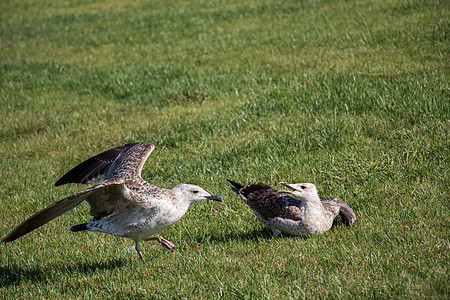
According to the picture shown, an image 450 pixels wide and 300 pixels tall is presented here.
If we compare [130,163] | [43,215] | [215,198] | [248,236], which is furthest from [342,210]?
[43,215]

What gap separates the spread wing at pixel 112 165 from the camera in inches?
264

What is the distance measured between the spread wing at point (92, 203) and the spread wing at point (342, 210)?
244cm

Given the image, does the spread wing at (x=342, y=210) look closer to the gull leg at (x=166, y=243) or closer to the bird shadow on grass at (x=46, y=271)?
the gull leg at (x=166, y=243)

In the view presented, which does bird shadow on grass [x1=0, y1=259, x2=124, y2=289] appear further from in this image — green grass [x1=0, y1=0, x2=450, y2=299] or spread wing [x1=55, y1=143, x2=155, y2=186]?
spread wing [x1=55, y1=143, x2=155, y2=186]

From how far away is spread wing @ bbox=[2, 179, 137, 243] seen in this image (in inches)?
205

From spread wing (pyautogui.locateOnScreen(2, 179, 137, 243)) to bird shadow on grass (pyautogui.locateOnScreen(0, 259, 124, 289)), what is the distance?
24.9 inches

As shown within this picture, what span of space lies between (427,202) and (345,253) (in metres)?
1.50

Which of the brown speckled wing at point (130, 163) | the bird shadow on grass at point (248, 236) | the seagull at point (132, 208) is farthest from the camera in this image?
the brown speckled wing at point (130, 163)

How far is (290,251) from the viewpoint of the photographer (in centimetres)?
539

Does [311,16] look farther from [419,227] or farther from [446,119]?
[419,227]

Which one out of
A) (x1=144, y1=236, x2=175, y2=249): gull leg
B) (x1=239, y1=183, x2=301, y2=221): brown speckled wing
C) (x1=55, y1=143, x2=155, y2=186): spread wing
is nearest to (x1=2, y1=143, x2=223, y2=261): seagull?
(x1=144, y1=236, x2=175, y2=249): gull leg

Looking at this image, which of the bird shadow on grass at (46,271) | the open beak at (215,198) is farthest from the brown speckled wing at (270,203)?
the bird shadow on grass at (46,271)

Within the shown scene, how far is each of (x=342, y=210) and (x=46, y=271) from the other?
12.6 ft

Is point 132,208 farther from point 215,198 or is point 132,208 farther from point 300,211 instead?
point 300,211
